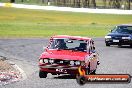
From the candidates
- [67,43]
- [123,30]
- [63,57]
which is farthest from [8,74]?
[123,30]

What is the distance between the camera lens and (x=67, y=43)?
1694 centimetres

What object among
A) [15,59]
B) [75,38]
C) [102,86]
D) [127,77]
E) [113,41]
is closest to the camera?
[127,77]

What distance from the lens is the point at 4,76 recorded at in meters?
16.3

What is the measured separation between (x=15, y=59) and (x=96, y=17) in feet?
193

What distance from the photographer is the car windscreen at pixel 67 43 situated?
16.6 metres

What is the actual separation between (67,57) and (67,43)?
1501 mm

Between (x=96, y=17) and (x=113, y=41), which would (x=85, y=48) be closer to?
(x=113, y=41)

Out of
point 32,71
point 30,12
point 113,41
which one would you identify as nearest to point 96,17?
point 30,12

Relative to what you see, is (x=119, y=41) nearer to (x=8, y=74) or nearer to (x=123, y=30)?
(x=123, y=30)

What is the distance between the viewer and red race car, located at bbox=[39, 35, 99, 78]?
50.2ft

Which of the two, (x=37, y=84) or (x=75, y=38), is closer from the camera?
(x=37, y=84)

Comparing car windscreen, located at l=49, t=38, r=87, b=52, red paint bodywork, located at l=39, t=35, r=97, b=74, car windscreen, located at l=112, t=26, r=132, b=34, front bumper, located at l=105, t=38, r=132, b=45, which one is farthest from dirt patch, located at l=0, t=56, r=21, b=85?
car windscreen, located at l=112, t=26, r=132, b=34

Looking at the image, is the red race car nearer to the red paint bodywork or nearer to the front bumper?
the red paint bodywork

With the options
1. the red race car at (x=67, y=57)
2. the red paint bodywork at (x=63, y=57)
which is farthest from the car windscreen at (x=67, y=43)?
the red paint bodywork at (x=63, y=57)
